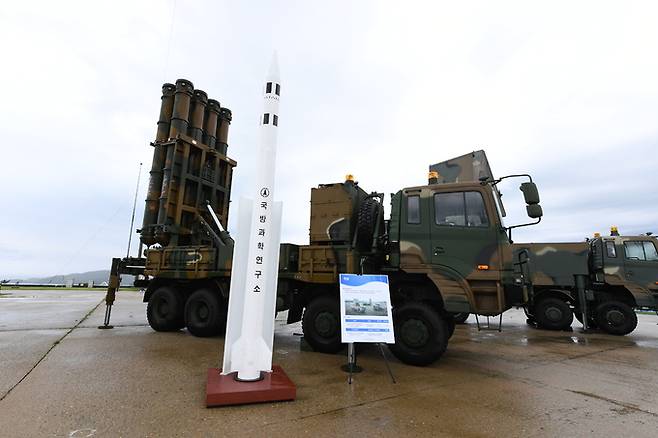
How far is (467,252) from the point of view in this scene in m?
4.77

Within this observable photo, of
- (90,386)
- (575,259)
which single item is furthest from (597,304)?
(90,386)

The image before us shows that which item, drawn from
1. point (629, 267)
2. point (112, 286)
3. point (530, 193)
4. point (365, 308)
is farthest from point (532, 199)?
point (112, 286)

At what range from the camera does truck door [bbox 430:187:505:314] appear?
462 centimetres

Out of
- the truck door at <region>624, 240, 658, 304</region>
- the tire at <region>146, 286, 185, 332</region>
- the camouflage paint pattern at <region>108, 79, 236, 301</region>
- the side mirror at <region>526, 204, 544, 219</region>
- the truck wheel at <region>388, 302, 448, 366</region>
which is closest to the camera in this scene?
the side mirror at <region>526, 204, 544, 219</region>

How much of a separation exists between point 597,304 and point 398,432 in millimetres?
8998

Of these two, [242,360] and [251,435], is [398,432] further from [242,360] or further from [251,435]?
[242,360]

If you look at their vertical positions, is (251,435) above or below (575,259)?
below

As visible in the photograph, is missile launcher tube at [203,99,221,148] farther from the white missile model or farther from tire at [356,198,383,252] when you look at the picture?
tire at [356,198,383,252]

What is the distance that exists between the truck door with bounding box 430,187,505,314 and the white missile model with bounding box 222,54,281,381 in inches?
92.9

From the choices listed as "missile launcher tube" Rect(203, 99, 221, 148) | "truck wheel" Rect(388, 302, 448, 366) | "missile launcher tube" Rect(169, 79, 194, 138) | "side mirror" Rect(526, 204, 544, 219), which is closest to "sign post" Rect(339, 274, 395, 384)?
"truck wheel" Rect(388, 302, 448, 366)

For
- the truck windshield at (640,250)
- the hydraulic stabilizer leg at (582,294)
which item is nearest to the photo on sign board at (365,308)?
the hydraulic stabilizer leg at (582,294)

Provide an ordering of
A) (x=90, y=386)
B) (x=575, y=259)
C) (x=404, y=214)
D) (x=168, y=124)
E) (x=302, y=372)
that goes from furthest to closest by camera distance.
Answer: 1. (x=575, y=259)
2. (x=168, y=124)
3. (x=404, y=214)
4. (x=302, y=372)
5. (x=90, y=386)

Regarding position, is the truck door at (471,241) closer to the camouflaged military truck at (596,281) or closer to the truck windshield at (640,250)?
the camouflaged military truck at (596,281)

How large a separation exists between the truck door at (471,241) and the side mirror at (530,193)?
0.52 metres
